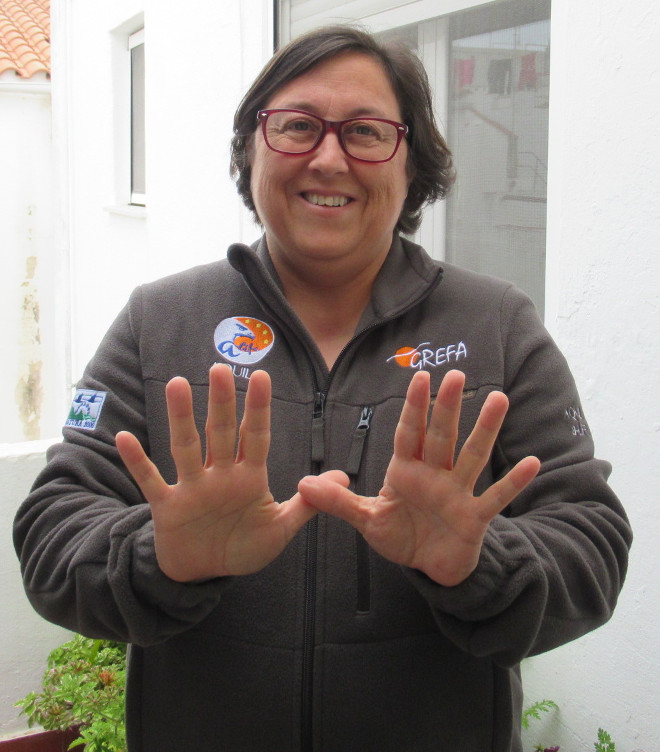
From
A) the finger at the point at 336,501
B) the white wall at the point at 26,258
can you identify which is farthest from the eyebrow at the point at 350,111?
the white wall at the point at 26,258

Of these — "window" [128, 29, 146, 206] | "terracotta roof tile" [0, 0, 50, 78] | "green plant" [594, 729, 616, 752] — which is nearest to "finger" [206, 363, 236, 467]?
"green plant" [594, 729, 616, 752]

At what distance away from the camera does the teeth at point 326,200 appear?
6.05 feet

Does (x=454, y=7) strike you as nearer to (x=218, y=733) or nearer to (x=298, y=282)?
(x=298, y=282)

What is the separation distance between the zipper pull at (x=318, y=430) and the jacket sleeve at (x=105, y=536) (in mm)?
326

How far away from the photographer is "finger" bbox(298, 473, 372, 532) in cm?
146

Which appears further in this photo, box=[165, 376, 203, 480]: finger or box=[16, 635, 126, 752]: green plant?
box=[16, 635, 126, 752]: green plant

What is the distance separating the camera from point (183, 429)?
1341mm

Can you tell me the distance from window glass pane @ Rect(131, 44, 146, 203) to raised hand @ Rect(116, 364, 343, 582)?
Result: 748cm

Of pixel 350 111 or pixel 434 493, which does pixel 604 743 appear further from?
pixel 350 111

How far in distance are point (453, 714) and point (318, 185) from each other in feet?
3.44

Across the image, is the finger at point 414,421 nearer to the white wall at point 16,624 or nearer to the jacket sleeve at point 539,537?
the jacket sleeve at point 539,537

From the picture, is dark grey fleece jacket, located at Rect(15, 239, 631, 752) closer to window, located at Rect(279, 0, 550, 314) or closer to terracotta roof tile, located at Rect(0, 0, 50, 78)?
window, located at Rect(279, 0, 550, 314)

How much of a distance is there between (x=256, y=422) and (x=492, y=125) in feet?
7.61

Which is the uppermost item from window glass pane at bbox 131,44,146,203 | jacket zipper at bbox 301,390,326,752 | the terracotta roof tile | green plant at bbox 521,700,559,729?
the terracotta roof tile
